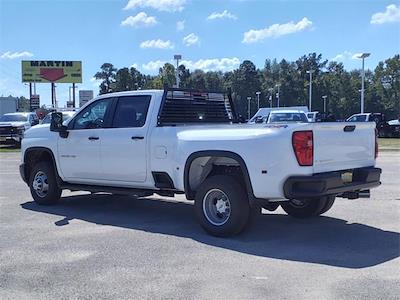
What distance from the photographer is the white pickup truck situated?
20.8ft

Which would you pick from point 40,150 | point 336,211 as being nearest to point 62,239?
point 40,150

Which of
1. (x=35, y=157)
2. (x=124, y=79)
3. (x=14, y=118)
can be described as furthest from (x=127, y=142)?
(x=124, y=79)

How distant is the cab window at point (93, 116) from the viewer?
868 cm

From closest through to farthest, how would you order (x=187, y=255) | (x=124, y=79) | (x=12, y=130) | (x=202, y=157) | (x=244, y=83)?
(x=187, y=255), (x=202, y=157), (x=12, y=130), (x=124, y=79), (x=244, y=83)

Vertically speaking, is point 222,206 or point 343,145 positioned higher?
point 343,145

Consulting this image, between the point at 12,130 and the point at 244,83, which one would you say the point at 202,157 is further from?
the point at 244,83

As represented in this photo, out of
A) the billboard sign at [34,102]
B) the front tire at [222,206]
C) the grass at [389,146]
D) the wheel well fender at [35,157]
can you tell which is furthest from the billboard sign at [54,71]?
the front tire at [222,206]

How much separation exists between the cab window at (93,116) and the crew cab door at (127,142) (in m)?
0.23

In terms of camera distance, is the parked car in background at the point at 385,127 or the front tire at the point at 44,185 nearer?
the front tire at the point at 44,185

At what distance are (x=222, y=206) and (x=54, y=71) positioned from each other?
2512 inches

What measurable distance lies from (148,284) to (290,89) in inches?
5062

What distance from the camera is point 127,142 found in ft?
26.6

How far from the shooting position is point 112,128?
332 inches

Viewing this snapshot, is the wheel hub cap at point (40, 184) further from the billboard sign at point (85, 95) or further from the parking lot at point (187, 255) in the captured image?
the billboard sign at point (85, 95)
